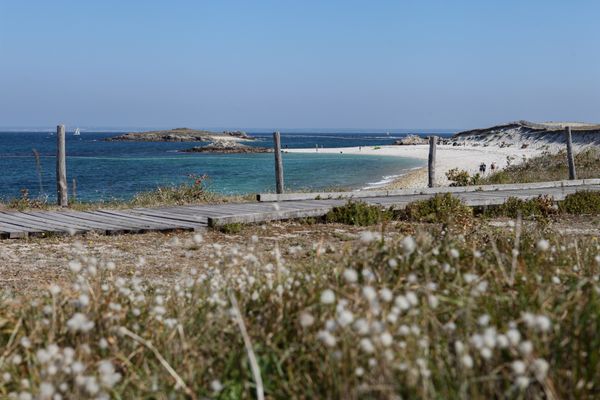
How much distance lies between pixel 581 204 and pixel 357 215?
5498mm

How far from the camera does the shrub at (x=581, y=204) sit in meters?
15.6

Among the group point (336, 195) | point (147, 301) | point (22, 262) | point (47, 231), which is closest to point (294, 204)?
point (336, 195)

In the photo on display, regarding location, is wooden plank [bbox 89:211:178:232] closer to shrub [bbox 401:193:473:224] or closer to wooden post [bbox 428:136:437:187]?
shrub [bbox 401:193:473:224]

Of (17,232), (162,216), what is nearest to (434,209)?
(162,216)

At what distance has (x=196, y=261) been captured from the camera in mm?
9766

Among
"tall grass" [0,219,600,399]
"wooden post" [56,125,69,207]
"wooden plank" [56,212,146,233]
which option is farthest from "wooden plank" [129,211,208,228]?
"tall grass" [0,219,600,399]

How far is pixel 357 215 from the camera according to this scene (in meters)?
13.6

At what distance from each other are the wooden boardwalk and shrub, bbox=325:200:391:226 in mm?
281

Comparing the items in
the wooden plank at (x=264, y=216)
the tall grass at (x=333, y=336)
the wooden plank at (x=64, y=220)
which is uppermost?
the tall grass at (x=333, y=336)

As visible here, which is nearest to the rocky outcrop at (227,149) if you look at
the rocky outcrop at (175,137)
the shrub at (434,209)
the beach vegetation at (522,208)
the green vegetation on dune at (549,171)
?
the rocky outcrop at (175,137)

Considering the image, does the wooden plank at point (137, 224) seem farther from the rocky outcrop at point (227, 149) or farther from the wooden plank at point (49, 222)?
the rocky outcrop at point (227, 149)

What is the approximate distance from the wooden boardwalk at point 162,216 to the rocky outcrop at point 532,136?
3197 cm

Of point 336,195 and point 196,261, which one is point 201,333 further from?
point 336,195

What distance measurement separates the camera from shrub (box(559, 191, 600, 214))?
51.1ft
